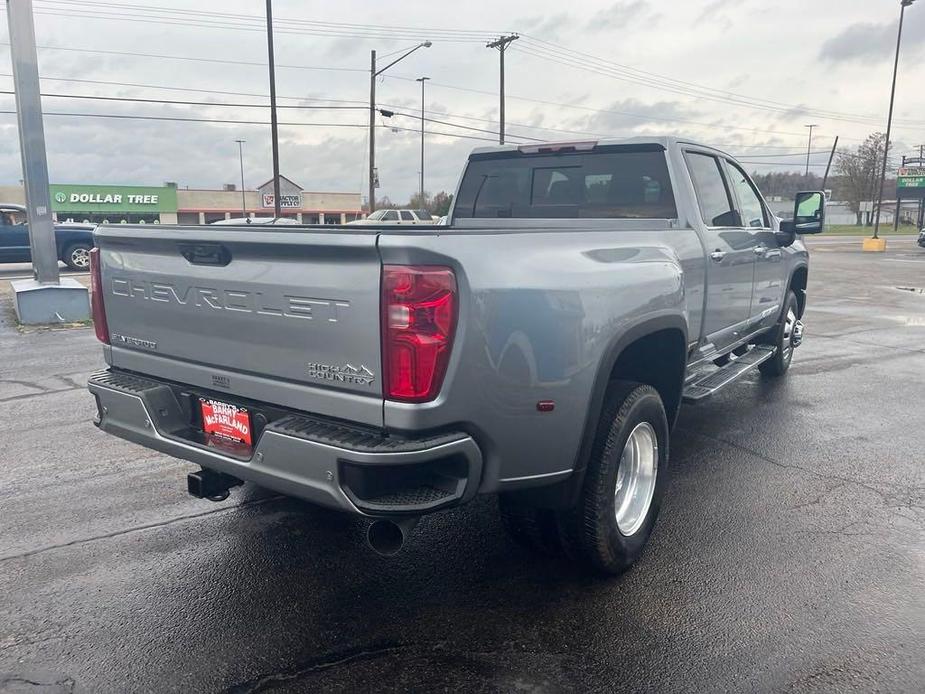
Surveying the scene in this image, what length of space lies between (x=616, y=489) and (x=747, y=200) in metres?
3.28

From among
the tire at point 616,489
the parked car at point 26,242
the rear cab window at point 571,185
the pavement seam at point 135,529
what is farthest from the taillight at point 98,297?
the parked car at point 26,242

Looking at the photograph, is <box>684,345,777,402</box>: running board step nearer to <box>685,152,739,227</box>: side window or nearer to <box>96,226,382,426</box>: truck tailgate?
<box>685,152,739,227</box>: side window

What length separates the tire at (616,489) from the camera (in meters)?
3.20

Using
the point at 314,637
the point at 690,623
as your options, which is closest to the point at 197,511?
the point at 314,637

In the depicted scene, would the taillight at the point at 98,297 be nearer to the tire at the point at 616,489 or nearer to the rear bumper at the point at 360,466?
the rear bumper at the point at 360,466

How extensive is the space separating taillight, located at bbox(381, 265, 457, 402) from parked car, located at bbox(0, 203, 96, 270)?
Answer: 18261mm

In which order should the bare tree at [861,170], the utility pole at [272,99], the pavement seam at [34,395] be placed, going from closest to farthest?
the pavement seam at [34,395], the utility pole at [272,99], the bare tree at [861,170]

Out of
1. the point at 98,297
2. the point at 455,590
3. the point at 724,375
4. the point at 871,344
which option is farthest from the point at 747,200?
the point at 871,344

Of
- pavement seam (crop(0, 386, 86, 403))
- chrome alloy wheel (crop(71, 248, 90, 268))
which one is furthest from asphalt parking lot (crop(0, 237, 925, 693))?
chrome alloy wheel (crop(71, 248, 90, 268))

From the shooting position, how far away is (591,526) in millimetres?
3199

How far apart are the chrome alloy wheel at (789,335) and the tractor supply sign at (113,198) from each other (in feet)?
201

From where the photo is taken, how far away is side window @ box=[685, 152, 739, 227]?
4.72m

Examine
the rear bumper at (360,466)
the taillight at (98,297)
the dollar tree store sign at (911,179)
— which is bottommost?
the rear bumper at (360,466)

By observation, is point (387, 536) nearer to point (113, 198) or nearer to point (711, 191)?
point (711, 191)
